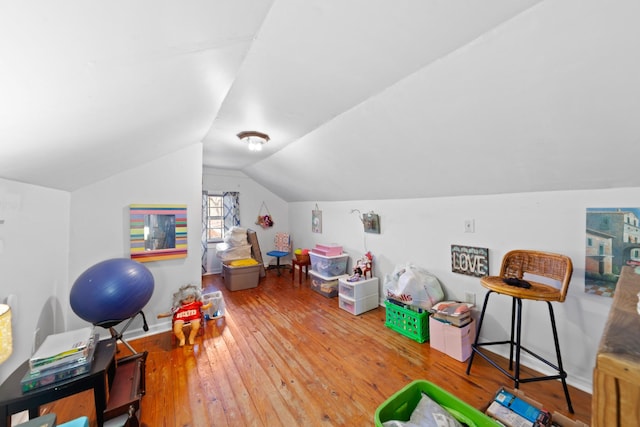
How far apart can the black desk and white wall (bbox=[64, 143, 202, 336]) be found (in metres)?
1.20

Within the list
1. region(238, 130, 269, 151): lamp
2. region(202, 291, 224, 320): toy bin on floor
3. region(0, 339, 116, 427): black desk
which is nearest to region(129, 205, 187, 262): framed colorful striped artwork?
region(202, 291, 224, 320): toy bin on floor

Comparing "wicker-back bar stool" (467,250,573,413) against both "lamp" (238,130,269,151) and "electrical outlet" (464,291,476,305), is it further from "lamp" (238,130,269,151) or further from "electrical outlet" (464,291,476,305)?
"lamp" (238,130,269,151)

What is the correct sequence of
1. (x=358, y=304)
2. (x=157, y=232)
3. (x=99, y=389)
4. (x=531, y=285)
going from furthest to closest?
1. (x=358, y=304)
2. (x=157, y=232)
3. (x=531, y=285)
4. (x=99, y=389)

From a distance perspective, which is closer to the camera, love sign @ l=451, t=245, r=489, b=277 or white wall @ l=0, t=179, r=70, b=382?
white wall @ l=0, t=179, r=70, b=382

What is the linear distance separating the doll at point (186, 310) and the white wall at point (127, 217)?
0.13 m

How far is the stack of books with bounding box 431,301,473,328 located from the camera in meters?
2.23

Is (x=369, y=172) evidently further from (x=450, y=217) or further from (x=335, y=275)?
(x=335, y=275)

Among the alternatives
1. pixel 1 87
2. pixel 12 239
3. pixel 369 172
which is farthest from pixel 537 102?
pixel 12 239

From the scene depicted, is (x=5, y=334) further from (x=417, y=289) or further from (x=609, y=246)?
(x=609, y=246)

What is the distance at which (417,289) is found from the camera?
263cm

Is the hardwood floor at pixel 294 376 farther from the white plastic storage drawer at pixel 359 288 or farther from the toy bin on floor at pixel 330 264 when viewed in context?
the toy bin on floor at pixel 330 264

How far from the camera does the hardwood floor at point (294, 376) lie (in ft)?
5.49

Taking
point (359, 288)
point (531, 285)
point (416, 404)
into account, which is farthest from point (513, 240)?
point (359, 288)

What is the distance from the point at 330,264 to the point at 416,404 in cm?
253
